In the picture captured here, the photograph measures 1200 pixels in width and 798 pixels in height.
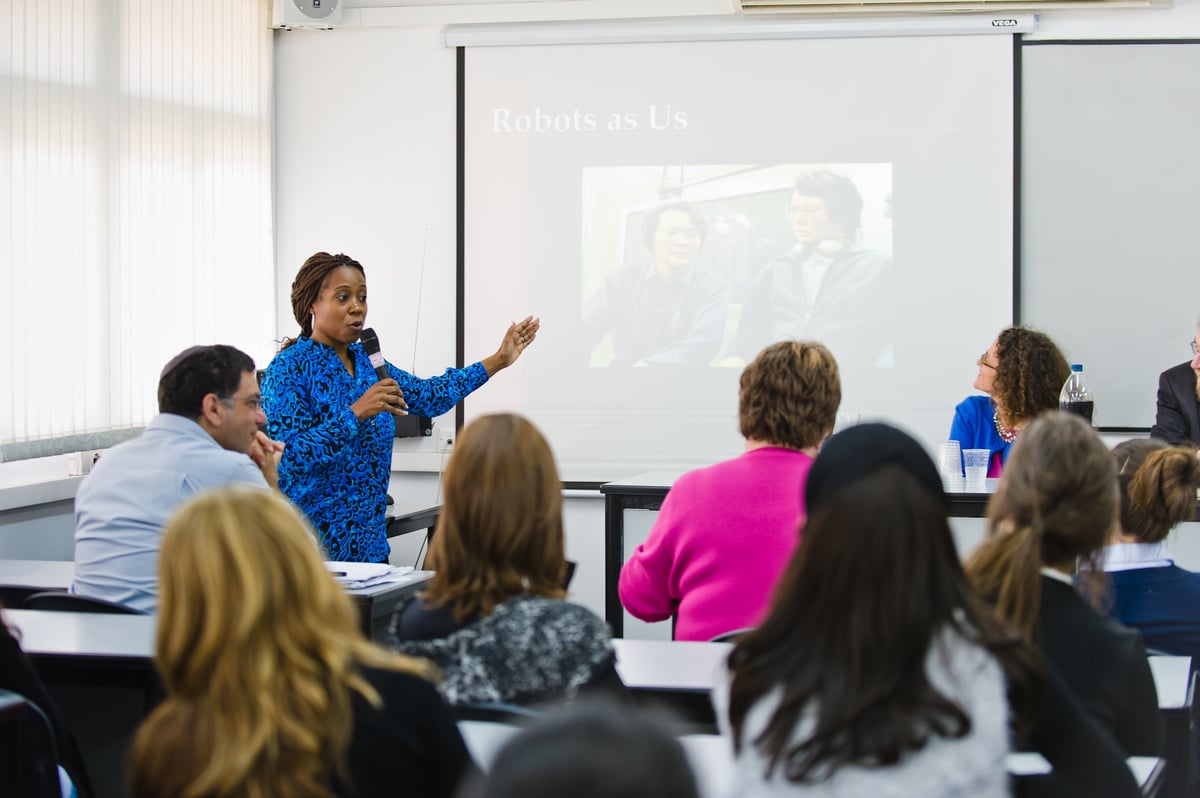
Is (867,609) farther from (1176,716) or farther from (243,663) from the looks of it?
(1176,716)

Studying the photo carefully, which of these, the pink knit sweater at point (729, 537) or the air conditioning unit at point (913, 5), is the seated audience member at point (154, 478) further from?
the air conditioning unit at point (913, 5)

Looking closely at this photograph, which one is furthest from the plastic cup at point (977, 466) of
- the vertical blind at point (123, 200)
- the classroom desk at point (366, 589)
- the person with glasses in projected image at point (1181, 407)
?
the vertical blind at point (123, 200)

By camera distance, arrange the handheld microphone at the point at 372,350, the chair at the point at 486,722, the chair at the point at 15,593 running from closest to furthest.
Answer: the chair at the point at 486,722 < the chair at the point at 15,593 < the handheld microphone at the point at 372,350

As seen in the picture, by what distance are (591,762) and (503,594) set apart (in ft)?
3.44

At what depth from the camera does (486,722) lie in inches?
58.6

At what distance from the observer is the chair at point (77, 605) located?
7.91ft

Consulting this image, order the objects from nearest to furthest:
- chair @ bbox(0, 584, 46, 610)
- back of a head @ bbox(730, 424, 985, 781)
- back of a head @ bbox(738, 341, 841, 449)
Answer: back of a head @ bbox(730, 424, 985, 781), back of a head @ bbox(738, 341, 841, 449), chair @ bbox(0, 584, 46, 610)

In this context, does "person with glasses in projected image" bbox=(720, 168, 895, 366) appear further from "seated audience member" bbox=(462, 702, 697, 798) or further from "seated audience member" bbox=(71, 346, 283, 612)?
"seated audience member" bbox=(462, 702, 697, 798)

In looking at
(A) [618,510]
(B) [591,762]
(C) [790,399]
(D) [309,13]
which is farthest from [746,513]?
(D) [309,13]

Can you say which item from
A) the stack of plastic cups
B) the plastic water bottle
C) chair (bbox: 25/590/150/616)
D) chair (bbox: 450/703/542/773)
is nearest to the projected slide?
the plastic water bottle

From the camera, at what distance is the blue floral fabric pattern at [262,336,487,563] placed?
129 inches

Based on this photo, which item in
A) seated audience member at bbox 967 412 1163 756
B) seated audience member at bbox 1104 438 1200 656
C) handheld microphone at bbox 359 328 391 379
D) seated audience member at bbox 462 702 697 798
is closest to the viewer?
seated audience member at bbox 462 702 697 798

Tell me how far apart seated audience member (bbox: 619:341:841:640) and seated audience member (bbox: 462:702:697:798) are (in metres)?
1.70

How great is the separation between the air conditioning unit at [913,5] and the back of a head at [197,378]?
3.02 meters
